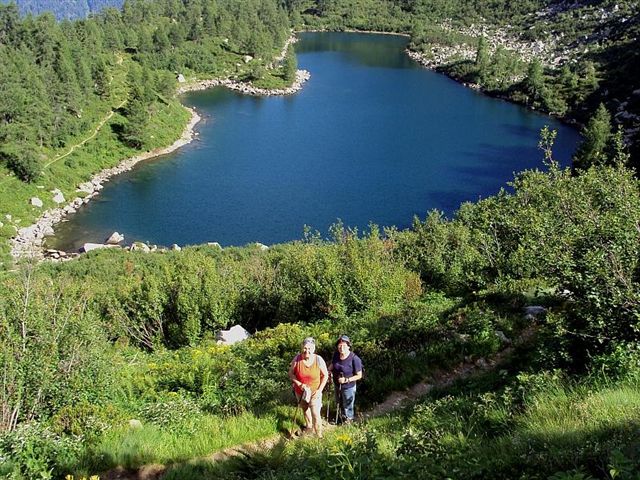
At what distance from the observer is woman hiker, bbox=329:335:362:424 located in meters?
8.98

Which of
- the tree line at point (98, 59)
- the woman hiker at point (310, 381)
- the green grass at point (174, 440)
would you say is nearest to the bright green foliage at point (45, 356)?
the green grass at point (174, 440)

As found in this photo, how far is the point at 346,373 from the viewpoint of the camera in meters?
9.02

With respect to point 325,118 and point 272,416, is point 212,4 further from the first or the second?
point 272,416

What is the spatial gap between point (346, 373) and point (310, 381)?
67 centimetres

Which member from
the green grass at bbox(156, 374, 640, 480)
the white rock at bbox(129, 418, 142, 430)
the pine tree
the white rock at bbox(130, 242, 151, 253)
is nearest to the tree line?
the white rock at bbox(130, 242, 151, 253)

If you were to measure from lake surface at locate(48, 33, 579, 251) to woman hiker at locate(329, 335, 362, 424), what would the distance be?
39658 millimetres

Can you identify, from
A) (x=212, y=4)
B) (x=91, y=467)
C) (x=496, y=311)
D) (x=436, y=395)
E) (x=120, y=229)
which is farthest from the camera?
(x=212, y=4)

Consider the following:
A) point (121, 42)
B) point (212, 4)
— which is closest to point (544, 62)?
point (212, 4)

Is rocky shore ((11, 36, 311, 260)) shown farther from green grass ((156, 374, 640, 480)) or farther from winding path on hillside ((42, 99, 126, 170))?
green grass ((156, 374, 640, 480))

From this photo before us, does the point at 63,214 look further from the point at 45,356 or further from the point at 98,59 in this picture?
the point at 45,356

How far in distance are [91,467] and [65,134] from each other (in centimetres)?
6221

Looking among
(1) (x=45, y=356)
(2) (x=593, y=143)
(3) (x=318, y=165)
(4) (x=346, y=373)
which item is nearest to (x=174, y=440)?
(4) (x=346, y=373)

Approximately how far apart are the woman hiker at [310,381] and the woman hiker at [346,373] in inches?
13.9

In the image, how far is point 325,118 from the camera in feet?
279
